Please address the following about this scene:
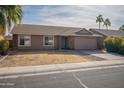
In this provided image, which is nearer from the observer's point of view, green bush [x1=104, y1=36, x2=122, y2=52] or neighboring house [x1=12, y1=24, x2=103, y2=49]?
green bush [x1=104, y1=36, x2=122, y2=52]

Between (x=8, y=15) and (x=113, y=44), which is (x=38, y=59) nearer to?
(x=8, y=15)

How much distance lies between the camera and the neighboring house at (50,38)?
26.1m

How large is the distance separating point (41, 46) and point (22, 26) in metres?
4.91

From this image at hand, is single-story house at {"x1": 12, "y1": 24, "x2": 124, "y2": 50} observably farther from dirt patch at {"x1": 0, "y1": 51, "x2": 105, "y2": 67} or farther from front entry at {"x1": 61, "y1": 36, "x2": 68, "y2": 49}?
dirt patch at {"x1": 0, "y1": 51, "x2": 105, "y2": 67}

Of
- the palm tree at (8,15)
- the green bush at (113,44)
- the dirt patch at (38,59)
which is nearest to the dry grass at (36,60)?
the dirt patch at (38,59)

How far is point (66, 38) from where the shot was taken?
99.0 feet

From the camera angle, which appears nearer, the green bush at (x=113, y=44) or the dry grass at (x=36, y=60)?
the dry grass at (x=36, y=60)

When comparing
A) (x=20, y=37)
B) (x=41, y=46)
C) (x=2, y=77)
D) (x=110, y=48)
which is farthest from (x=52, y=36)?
(x=2, y=77)

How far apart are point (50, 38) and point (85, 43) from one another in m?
5.81

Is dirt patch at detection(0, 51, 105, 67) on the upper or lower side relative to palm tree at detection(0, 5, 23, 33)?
lower

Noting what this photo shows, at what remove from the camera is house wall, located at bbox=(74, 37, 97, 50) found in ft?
93.0

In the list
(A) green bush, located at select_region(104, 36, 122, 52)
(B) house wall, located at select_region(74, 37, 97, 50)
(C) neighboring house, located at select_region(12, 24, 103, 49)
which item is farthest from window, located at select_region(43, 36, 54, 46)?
(A) green bush, located at select_region(104, 36, 122, 52)

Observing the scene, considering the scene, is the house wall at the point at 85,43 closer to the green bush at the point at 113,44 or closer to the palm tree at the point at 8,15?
the green bush at the point at 113,44

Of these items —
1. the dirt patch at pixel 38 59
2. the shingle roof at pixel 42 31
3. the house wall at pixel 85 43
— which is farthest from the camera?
the house wall at pixel 85 43
